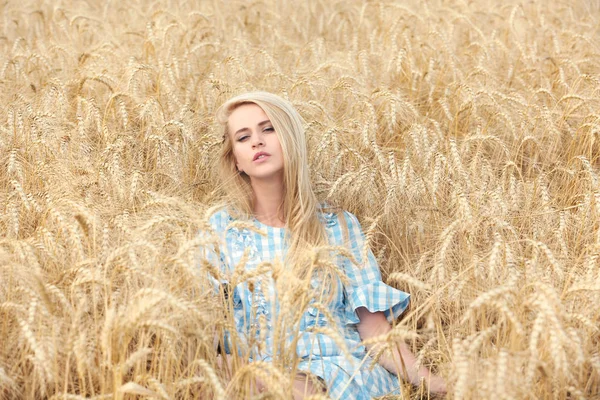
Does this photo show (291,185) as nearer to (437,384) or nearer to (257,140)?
(257,140)

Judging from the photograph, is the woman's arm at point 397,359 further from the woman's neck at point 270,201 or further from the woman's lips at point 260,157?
the woman's lips at point 260,157

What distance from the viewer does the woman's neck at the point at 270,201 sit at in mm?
2631

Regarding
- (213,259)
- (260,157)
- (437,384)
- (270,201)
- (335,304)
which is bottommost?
(437,384)

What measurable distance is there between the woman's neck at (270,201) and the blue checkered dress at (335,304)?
45 millimetres

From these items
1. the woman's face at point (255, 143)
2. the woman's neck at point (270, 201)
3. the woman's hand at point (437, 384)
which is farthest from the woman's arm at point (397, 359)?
the woman's face at point (255, 143)

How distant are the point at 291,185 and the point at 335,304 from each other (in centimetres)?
46

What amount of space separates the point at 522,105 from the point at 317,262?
197cm

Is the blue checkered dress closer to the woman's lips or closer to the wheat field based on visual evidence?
the wheat field

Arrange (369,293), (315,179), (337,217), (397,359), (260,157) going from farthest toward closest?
(315,179) < (337,217) < (260,157) < (369,293) < (397,359)

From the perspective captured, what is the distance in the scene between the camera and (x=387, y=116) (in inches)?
122

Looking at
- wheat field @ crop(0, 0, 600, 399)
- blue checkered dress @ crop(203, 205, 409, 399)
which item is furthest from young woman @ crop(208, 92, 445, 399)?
wheat field @ crop(0, 0, 600, 399)

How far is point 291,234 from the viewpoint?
253 centimetres

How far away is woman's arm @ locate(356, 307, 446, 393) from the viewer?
2143 mm

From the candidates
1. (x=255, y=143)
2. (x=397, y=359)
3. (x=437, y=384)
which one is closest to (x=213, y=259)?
(x=255, y=143)
